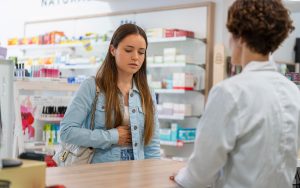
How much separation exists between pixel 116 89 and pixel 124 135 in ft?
0.97

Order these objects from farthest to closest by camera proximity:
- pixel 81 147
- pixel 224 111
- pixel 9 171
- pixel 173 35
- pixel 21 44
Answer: pixel 21 44
pixel 173 35
pixel 81 147
pixel 224 111
pixel 9 171

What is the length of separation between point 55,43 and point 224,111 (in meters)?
7.95

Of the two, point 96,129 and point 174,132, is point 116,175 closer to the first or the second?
point 96,129

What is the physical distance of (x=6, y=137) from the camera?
166 centimetres

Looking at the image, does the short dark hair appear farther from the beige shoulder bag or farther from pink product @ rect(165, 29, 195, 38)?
pink product @ rect(165, 29, 195, 38)

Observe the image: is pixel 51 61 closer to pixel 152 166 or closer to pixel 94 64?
pixel 94 64

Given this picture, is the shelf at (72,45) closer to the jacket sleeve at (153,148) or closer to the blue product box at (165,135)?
the blue product box at (165,135)

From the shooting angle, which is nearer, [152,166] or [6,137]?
[6,137]

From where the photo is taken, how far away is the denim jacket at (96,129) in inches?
106

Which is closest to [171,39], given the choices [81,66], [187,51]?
[187,51]

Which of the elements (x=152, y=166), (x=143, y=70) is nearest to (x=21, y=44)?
(x=143, y=70)

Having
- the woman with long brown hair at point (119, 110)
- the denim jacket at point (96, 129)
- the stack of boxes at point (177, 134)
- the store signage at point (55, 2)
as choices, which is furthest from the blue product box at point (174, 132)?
the denim jacket at point (96, 129)

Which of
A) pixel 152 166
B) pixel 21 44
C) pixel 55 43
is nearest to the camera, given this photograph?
pixel 152 166

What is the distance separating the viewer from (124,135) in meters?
2.77
